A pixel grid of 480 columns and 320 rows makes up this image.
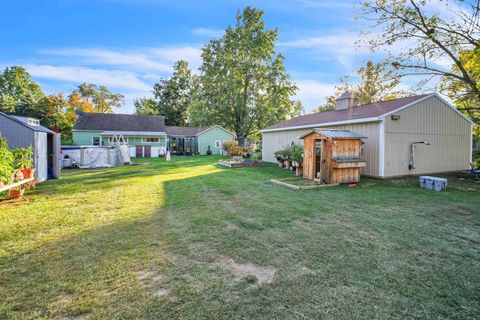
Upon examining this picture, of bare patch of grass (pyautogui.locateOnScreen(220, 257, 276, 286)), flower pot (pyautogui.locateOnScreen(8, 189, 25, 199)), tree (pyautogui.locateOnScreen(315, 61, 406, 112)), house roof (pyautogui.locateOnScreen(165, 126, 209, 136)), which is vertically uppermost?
tree (pyautogui.locateOnScreen(315, 61, 406, 112))

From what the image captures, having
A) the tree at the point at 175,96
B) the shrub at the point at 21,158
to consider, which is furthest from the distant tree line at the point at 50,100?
the shrub at the point at 21,158

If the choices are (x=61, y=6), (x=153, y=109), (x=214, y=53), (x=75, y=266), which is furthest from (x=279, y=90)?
(x=153, y=109)

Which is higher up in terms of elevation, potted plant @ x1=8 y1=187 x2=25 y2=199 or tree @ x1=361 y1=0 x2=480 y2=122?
tree @ x1=361 y1=0 x2=480 y2=122

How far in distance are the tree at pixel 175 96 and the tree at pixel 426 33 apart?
35.4 m

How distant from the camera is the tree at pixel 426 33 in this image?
9.01 meters

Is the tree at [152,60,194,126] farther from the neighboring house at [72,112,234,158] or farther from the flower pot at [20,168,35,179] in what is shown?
the flower pot at [20,168,35,179]

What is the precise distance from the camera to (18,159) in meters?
6.77

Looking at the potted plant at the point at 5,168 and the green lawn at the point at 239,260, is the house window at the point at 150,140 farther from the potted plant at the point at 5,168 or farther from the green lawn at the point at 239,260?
the green lawn at the point at 239,260

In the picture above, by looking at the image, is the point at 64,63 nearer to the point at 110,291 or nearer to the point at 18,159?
the point at 18,159

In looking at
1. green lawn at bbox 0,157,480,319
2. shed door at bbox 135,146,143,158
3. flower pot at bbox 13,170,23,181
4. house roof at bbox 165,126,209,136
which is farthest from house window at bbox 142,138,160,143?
green lawn at bbox 0,157,480,319

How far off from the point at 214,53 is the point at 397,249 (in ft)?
83.5

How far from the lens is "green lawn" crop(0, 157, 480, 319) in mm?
2082

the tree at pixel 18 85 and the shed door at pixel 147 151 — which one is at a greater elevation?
the tree at pixel 18 85

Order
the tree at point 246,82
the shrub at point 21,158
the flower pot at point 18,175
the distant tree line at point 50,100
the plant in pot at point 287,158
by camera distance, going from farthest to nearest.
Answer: the distant tree line at point 50,100
the tree at point 246,82
the plant in pot at point 287,158
the shrub at point 21,158
the flower pot at point 18,175
